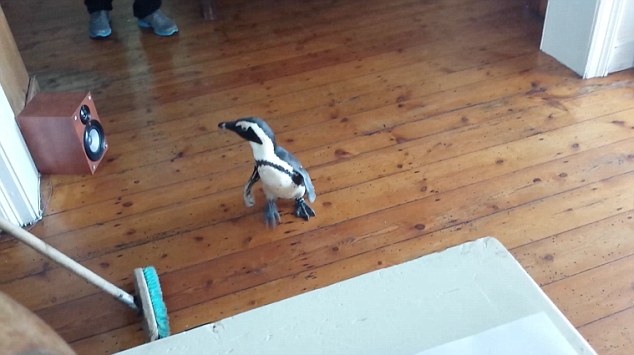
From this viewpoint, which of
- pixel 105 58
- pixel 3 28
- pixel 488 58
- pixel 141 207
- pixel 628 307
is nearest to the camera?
pixel 628 307

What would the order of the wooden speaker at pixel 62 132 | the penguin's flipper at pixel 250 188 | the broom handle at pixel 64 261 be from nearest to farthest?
1. the broom handle at pixel 64 261
2. the penguin's flipper at pixel 250 188
3. the wooden speaker at pixel 62 132

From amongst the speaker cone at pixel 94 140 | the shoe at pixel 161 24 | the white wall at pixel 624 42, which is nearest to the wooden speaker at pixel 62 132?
the speaker cone at pixel 94 140

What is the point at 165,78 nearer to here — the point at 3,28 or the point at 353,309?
the point at 3,28

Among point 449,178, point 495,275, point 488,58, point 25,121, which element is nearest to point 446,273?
point 495,275

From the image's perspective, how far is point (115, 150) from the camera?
203 centimetres

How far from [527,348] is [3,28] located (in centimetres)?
192

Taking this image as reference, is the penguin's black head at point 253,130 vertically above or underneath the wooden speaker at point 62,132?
underneath

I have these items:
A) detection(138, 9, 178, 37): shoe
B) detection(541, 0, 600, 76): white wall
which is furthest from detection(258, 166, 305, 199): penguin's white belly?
detection(138, 9, 178, 37): shoe

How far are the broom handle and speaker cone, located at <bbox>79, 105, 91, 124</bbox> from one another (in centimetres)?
57

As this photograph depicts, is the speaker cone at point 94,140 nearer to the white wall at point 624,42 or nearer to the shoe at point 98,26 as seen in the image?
the shoe at point 98,26

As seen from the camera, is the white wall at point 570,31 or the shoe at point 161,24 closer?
the white wall at point 570,31

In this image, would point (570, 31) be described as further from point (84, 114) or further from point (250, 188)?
point (84, 114)

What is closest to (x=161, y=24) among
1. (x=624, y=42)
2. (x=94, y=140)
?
(x=94, y=140)

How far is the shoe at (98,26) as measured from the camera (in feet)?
8.73
